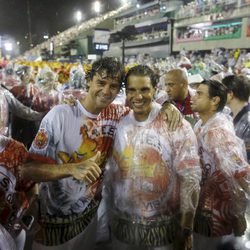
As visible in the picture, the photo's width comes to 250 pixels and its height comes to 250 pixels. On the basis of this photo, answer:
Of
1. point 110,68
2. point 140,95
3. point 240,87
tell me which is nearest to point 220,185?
point 140,95

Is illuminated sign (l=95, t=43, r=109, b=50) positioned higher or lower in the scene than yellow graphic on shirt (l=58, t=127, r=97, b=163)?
higher

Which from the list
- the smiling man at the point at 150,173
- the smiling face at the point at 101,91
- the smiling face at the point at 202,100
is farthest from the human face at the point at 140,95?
the smiling face at the point at 202,100

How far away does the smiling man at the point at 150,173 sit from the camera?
214 cm

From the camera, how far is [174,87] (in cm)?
402

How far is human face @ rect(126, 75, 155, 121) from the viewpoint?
7.26 ft

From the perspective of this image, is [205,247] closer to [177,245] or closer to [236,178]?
[177,245]

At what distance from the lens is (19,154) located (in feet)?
5.92

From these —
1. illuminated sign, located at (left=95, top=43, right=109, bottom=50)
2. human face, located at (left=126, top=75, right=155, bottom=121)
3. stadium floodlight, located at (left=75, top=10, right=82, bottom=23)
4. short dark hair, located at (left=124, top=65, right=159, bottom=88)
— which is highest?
stadium floodlight, located at (left=75, top=10, right=82, bottom=23)

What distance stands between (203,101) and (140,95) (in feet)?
2.52

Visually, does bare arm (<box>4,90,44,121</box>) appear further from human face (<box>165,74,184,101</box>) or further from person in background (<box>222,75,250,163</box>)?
person in background (<box>222,75,250,163</box>)

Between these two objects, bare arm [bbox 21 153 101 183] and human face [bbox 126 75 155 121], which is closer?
bare arm [bbox 21 153 101 183]

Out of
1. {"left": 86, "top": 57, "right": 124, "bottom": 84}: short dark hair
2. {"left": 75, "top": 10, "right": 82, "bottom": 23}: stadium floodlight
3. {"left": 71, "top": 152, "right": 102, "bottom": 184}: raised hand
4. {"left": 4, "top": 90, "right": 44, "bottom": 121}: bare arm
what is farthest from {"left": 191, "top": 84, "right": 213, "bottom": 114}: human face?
{"left": 75, "top": 10, "right": 82, "bottom": 23}: stadium floodlight

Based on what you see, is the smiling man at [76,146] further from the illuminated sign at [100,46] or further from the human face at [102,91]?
the illuminated sign at [100,46]

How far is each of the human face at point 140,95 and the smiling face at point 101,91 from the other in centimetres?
11
